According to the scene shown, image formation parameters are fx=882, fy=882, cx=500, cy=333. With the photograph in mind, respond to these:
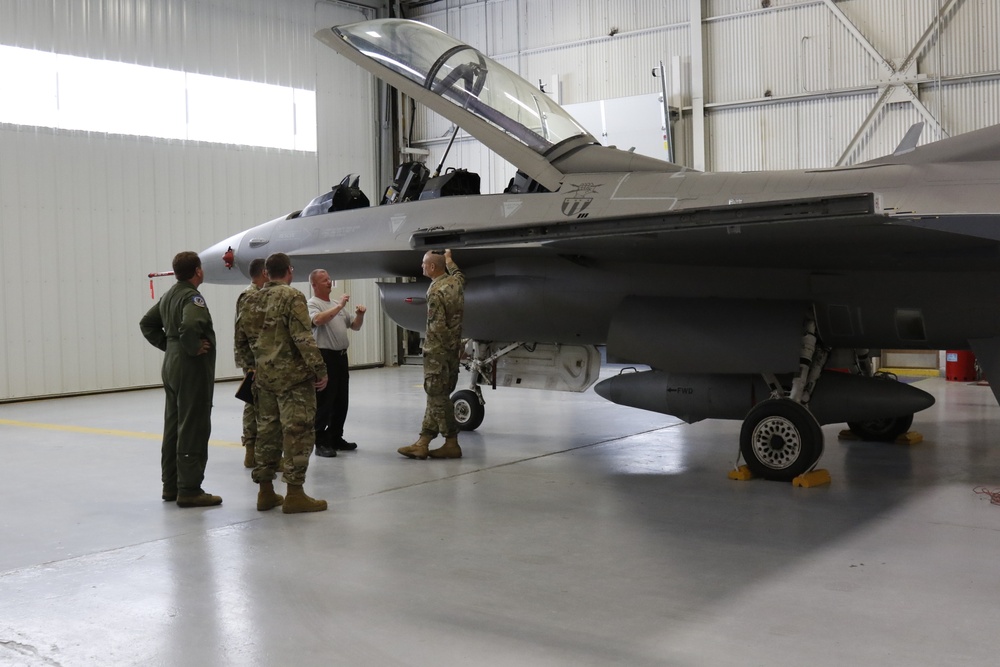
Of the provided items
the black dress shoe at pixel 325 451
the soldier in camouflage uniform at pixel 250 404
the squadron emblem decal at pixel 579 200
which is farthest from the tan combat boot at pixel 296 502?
the squadron emblem decal at pixel 579 200

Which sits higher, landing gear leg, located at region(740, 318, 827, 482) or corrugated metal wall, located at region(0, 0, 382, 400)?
corrugated metal wall, located at region(0, 0, 382, 400)

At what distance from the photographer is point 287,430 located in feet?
19.0

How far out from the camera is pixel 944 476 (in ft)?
22.6

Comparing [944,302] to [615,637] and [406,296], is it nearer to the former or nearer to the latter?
[615,637]

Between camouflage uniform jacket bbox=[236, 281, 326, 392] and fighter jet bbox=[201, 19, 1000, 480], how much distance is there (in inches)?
71.7

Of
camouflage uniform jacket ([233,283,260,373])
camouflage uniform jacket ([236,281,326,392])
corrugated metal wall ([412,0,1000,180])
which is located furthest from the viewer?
corrugated metal wall ([412,0,1000,180])

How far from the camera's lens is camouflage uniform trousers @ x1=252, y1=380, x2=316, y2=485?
228 inches

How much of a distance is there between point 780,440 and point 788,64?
10015 millimetres

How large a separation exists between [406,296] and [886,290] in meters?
4.48

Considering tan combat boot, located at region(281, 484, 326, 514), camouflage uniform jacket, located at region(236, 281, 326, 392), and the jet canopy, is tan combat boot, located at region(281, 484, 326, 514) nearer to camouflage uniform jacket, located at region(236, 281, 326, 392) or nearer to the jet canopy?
camouflage uniform jacket, located at region(236, 281, 326, 392)

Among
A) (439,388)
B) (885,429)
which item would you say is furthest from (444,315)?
(885,429)

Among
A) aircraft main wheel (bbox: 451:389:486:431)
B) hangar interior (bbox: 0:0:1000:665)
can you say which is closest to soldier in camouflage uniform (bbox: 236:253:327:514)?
hangar interior (bbox: 0:0:1000:665)

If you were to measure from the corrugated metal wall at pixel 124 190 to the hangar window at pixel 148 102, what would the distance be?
7.0 inches

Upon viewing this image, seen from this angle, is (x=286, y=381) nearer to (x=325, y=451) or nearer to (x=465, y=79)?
(x=325, y=451)
